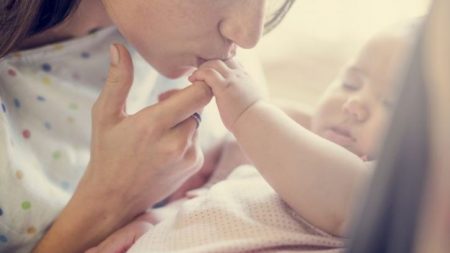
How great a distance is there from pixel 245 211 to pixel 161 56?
236 millimetres

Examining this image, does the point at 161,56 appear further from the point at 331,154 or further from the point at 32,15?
the point at 331,154

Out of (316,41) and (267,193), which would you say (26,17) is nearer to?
(267,193)

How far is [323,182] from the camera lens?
2.13ft

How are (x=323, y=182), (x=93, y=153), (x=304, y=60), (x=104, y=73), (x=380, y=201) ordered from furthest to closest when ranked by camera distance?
(x=304, y=60) < (x=104, y=73) < (x=93, y=153) < (x=323, y=182) < (x=380, y=201)

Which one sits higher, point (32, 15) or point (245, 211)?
point (32, 15)

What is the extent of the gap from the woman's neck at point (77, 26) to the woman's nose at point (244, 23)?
0.23 meters

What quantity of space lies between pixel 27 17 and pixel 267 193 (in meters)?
0.36

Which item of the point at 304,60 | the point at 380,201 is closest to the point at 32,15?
the point at 380,201

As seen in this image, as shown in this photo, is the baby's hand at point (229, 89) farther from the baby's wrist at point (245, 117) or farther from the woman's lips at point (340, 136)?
the woman's lips at point (340, 136)

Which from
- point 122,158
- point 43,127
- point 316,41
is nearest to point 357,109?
point 122,158

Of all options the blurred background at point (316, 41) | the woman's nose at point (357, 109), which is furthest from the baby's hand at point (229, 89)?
the blurred background at point (316, 41)

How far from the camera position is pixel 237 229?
26.3 inches

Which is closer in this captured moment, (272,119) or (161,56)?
(272,119)

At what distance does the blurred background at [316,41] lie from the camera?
126cm
